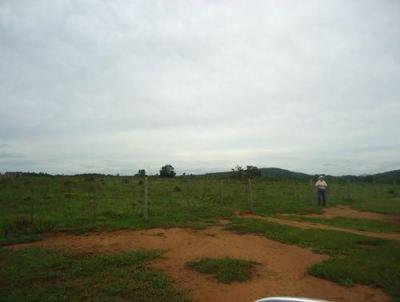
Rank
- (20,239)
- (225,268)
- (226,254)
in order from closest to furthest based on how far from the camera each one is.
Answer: (225,268) < (226,254) < (20,239)

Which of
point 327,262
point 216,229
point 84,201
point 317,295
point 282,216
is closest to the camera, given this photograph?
point 317,295

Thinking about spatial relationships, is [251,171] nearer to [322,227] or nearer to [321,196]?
[321,196]

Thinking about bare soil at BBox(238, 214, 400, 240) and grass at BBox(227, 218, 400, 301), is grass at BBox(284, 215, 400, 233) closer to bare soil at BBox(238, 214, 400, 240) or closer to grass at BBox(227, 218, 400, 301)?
bare soil at BBox(238, 214, 400, 240)

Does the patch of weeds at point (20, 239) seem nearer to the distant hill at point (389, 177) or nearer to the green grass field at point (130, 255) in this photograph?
the green grass field at point (130, 255)

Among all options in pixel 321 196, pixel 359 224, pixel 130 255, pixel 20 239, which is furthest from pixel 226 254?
pixel 321 196

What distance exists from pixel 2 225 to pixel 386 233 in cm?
1356

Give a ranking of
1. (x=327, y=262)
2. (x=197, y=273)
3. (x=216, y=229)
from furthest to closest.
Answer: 1. (x=216, y=229)
2. (x=327, y=262)
3. (x=197, y=273)

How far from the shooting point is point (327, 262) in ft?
26.8

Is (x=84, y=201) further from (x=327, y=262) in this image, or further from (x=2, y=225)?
(x=327, y=262)

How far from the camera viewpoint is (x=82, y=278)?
710 cm

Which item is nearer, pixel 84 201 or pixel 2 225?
pixel 2 225

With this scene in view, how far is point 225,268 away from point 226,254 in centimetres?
132

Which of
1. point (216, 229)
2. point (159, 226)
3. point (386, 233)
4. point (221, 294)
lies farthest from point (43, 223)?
point (386, 233)

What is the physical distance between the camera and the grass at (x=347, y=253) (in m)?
7.01
